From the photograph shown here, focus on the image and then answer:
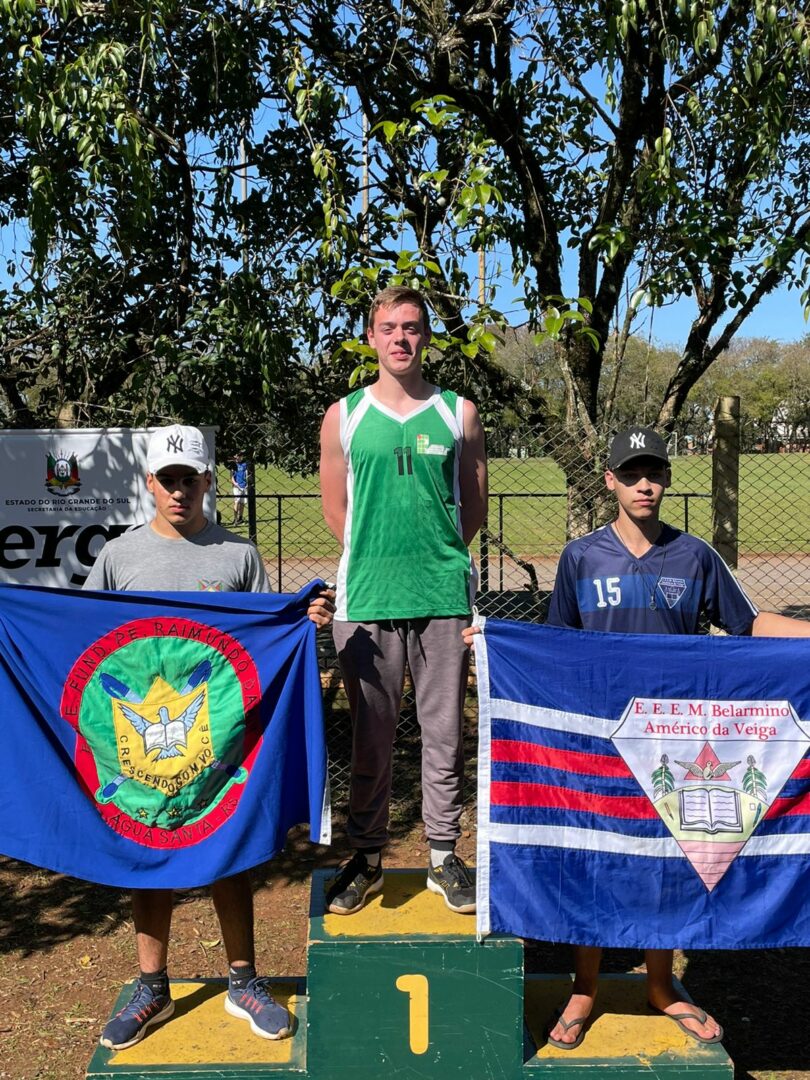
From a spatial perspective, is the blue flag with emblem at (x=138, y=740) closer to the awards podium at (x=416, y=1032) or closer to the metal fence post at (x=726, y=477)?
the awards podium at (x=416, y=1032)

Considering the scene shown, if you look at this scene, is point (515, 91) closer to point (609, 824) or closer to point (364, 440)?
point (364, 440)

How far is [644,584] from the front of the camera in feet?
11.4

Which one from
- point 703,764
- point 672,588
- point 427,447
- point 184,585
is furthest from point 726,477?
point 184,585

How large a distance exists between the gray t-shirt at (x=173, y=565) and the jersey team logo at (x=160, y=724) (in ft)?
0.46

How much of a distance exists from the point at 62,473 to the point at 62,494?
0.36 ft

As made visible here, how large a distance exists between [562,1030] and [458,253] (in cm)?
402

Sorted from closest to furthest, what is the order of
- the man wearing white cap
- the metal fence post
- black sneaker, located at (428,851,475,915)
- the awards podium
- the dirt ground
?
the awards podium, the man wearing white cap, black sneaker, located at (428,851,475,915), the dirt ground, the metal fence post

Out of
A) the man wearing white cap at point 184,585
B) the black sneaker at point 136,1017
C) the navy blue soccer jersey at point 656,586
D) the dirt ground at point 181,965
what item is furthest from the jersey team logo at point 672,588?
the black sneaker at point 136,1017

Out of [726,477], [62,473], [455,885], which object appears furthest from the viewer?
[726,477]

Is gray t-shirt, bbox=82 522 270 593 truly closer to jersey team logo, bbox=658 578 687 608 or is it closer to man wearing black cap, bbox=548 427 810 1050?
man wearing black cap, bbox=548 427 810 1050

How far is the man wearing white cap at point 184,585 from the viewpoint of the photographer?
11.2 ft

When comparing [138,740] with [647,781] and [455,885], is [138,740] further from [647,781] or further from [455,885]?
[647,781]

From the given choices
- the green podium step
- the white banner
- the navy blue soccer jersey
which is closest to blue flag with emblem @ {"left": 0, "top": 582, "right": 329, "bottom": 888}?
the green podium step

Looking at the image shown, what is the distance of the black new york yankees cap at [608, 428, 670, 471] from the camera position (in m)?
3.40
